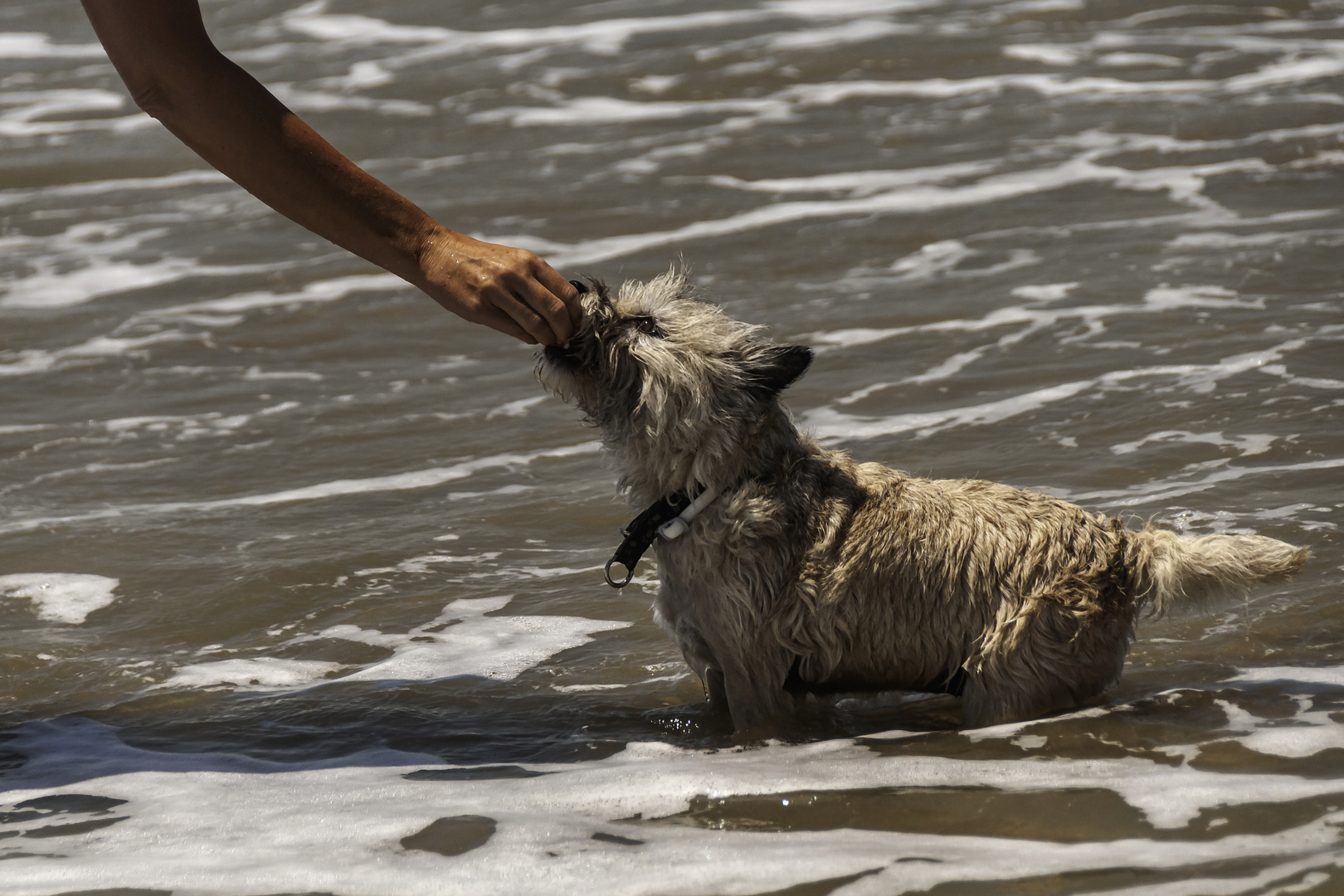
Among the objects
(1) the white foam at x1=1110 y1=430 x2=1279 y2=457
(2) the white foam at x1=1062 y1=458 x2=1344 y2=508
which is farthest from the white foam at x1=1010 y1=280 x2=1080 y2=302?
(2) the white foam at x1=1062 y1=458 x2=1344 y2=508

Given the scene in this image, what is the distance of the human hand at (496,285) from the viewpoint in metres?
3.64

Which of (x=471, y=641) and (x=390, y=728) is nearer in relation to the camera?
(x=390, y=728)

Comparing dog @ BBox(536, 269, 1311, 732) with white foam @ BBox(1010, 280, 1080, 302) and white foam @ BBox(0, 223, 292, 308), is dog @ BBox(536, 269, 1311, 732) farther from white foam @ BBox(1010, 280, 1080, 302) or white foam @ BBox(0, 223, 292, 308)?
white foam @ BBox(0, 223, 292, 308)

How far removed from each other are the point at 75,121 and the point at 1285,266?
10958 millimetres

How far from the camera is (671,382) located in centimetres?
400

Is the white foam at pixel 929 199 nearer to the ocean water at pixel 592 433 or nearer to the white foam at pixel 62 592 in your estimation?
the ocean water at pixel 592 433

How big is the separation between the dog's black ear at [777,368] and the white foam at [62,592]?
3.03 m

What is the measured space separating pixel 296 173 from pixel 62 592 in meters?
2.62

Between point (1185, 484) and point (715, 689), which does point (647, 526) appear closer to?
point (715, 689)

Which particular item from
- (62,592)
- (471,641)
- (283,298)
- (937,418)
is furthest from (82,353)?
(937,418)

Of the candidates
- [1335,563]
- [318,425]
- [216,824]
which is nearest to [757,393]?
[216,824]

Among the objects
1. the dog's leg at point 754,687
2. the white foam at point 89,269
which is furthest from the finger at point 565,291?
the white foam at point 89,269

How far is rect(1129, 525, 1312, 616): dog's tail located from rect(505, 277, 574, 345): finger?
6.16 ft

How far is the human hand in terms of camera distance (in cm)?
364
